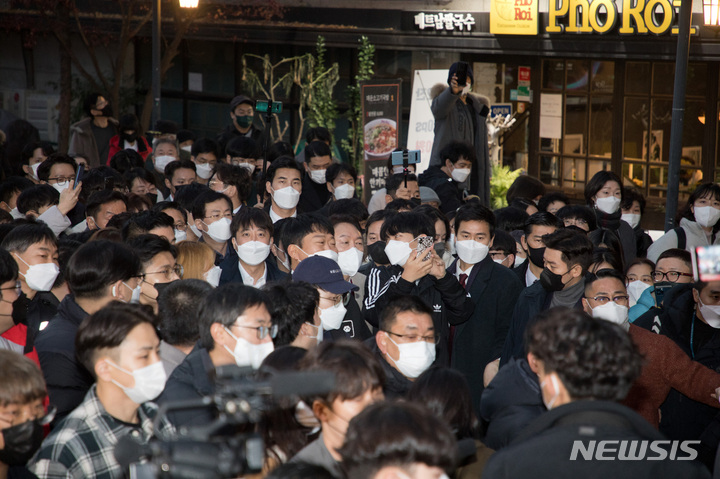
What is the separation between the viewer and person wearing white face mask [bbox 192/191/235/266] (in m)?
7.10

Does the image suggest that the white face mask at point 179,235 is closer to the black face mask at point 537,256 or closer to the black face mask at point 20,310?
the black face mask at point 20,310

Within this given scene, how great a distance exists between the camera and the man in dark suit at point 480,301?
580 centimetres

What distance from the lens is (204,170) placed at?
9.99 meters

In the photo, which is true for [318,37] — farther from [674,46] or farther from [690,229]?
[690,229]

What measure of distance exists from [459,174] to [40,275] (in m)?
4.94

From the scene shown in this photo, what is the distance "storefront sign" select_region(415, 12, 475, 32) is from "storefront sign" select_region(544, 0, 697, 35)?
5.18ft

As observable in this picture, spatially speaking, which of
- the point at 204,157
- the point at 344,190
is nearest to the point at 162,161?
the point at 204,157

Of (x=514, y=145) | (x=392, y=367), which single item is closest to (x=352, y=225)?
(x=392, y=367)

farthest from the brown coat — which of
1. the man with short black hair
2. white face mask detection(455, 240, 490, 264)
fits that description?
the man with short black hair

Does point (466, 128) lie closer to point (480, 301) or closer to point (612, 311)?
point (480, 301)

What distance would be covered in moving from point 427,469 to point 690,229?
614 centimetres

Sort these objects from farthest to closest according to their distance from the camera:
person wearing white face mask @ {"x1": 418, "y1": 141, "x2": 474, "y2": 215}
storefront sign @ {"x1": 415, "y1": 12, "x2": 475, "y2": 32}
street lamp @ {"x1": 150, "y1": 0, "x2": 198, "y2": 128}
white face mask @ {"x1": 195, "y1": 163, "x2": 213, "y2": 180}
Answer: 1. storefront sign @ {"x1": 415, "y1": 12, "x2": 475, "y2": 32}
2. street lamp @ {"x1": 150, "y1": 0, "x2": 198, "y2": 128}
3. white face mask @ {"x1": 195, "y1": 163, "x2": 213, "y2": 180}
4. person wearing white face mask @ {"x1": 418, "y1": 141, "x2": 474, "y2": 215}

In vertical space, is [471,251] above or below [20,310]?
above

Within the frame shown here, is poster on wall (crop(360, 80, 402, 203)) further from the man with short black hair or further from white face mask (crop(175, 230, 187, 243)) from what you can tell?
the man with short black hair
